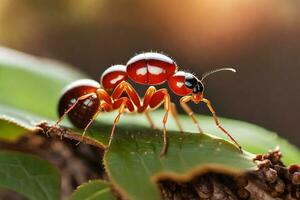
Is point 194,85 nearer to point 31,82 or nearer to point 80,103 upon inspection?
point 80,103

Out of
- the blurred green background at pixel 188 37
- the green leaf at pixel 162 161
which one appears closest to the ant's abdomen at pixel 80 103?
the green leaf at pixel 162 161

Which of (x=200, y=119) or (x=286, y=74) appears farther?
(x=286, y=74)

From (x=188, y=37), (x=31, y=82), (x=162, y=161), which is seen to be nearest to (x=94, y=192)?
(x=162, y=161)

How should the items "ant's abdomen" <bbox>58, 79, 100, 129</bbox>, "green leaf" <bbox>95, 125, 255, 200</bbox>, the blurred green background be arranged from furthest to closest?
1. the blurred green background
2. "ant's abdomen" <bbox>58, 79, 100, 129</bbox>
3. "green leaf" <bbox>95, 125, 255, 200</bbox>

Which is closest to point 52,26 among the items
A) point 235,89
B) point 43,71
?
point 235,89

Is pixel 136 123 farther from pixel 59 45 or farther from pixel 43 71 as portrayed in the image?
pixel 59 45

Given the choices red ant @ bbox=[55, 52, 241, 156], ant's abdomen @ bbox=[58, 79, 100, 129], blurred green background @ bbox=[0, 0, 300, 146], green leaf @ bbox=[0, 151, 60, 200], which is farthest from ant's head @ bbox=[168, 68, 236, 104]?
blurred green background @ bbox=[0, 0, 300, 146]

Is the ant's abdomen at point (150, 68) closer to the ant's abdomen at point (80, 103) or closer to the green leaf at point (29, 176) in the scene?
the ant's abdomen at point (80, 103)

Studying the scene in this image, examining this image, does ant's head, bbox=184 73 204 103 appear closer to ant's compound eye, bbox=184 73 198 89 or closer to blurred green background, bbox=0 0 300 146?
ant's compound eye, bbox=184 73 198 89
